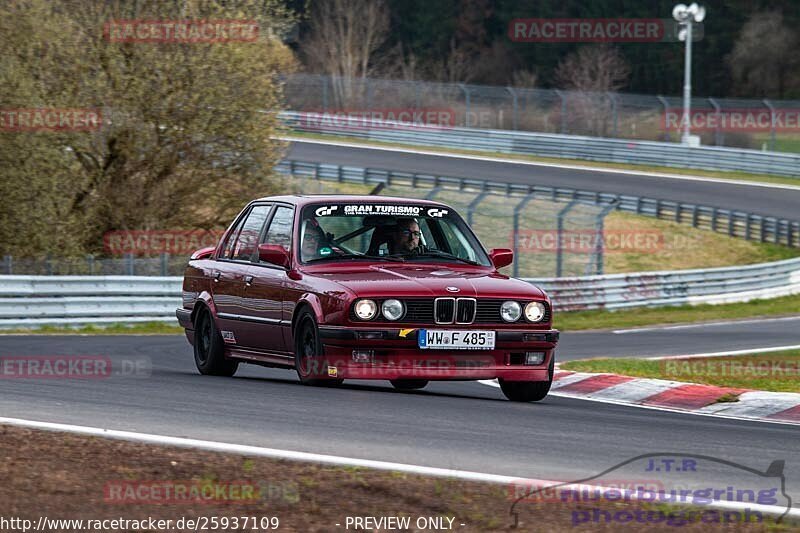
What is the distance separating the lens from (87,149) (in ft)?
87.7

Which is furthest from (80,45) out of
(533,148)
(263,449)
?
(533,148)

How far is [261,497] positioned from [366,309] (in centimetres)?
404

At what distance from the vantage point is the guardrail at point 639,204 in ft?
128

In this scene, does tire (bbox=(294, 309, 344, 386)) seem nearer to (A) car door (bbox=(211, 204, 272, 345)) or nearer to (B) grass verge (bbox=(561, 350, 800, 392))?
(A) car door (bbox=(211, 204, 272, 345))

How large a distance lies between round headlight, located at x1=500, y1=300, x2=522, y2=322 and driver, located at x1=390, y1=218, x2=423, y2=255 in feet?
3.87

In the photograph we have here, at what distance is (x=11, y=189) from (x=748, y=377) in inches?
607

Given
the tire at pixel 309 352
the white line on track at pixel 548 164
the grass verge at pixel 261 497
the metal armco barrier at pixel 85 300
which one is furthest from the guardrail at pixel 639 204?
the grass verge at pixel 261 497

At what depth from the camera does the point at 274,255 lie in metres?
10.8

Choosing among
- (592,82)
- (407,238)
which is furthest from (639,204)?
(592,82)

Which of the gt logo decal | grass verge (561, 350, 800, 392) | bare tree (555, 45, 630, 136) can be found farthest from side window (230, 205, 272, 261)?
bare tree (555, 45, 630, 136)

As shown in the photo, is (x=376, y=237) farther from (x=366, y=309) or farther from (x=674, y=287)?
(x=674, y=287)

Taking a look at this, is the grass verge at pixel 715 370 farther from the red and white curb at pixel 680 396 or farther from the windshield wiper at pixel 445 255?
the windshield wiper at pixel 445 255

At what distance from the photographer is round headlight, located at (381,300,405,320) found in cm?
990

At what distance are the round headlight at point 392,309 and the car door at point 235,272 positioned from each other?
6.54 ft
